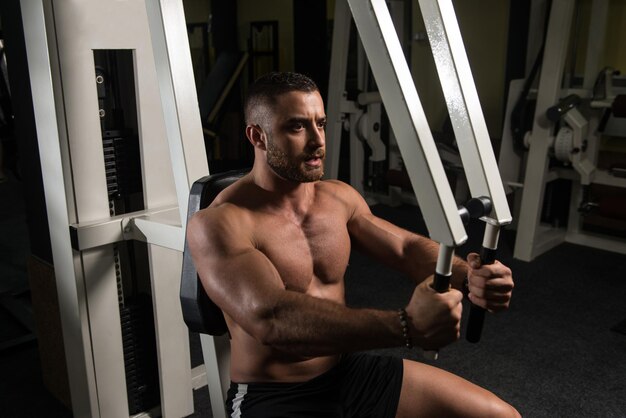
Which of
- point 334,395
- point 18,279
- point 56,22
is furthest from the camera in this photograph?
point 18,279

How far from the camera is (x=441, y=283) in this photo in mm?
913

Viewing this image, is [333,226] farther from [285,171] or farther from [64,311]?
[64,311]

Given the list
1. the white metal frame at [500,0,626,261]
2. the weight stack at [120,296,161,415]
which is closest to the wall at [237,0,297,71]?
the white metal frame at [500,0,626,261]

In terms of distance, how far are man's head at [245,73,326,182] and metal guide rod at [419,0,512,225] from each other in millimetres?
354

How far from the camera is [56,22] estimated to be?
1.67 m

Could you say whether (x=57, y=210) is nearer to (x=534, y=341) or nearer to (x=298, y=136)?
(x=298, y=136)

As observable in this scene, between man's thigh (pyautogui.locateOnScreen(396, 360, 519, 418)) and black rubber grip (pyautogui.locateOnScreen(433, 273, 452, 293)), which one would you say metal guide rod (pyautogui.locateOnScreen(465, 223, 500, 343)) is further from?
man's thigh (pyautogui.locateOnScreen(396, 360, 519, 418))

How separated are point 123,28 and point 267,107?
0.77m

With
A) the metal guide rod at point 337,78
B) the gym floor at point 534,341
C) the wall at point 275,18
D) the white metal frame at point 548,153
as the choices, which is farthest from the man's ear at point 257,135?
the wall at point 275,18

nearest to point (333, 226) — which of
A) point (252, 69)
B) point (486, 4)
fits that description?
point (486, 4)

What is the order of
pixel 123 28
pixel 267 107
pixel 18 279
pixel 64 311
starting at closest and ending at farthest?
pixel 267 107 → pixel 123 28 → pixel 64 311 → pixel 18 279

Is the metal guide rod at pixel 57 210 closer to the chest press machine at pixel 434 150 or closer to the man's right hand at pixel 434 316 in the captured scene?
the chest press machine at pixel 434 150

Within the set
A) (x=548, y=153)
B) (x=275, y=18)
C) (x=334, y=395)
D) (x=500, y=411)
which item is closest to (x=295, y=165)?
(x=334, y=395)

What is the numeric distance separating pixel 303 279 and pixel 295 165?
0.26 m
